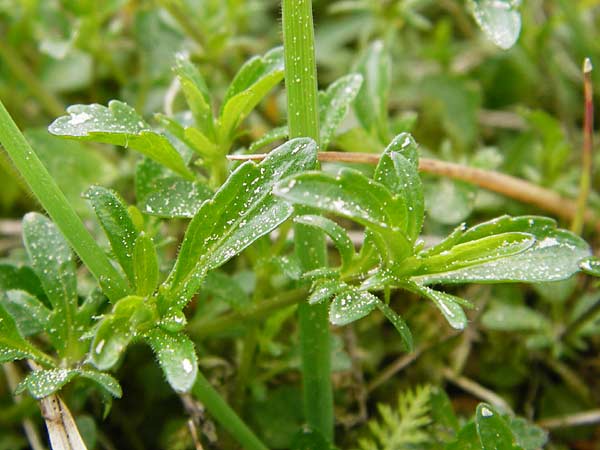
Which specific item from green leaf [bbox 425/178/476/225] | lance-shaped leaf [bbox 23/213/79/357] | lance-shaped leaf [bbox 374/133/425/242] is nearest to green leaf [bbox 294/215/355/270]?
lance-shaped leaf [bbox 374/133/425/242]

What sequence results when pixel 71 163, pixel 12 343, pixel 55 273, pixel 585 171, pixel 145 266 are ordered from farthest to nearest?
1. pixel 71 163
2. pixel 585 171
3. pixel 55 273
4. pixel 12 343
5. pixel 145 266

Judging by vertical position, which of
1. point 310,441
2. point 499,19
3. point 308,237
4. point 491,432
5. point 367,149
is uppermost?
point 499,19

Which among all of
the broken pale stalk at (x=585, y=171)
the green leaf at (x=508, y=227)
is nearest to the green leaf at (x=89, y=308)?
the green leaf at (x=508, y=227)

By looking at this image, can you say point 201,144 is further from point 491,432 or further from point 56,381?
point 491,432

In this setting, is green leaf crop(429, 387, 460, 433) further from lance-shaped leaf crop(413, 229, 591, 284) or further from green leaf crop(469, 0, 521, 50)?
green leaf crop(469, 0, 521, 50)

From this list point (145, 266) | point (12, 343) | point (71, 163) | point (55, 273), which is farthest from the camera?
point (71, 163)

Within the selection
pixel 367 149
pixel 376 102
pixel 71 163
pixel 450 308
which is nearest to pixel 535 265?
pixel 450 308

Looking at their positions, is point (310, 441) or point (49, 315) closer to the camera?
point (49, 315)

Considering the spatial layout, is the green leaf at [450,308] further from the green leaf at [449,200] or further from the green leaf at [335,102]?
the green leaf at [449,200]
